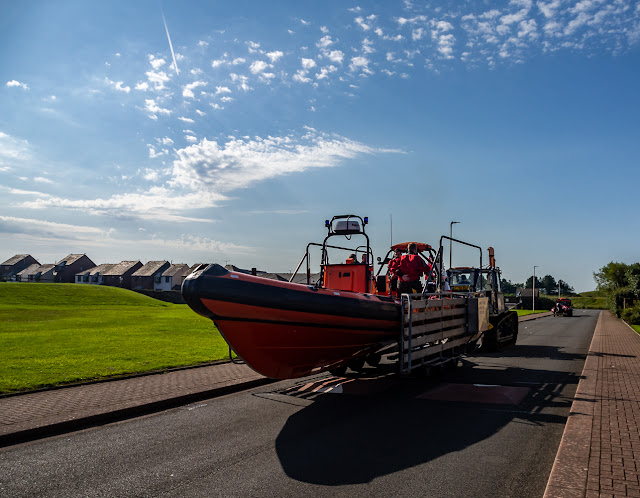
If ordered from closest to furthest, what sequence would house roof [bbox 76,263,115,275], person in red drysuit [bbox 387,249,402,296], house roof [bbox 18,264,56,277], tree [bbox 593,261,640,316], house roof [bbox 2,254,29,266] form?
person in red drysuit [bbox 387,249,402,296] < tree [bbox 593,261,640,316] < house roof [bbox 76,263,115,275] < house roof [bbox 18,264,56,277] < house roof [bbox 2,254,29,266]

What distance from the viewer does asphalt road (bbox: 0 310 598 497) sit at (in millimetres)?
4336

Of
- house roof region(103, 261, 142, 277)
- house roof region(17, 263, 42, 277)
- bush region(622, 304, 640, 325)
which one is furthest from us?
house roof region(17, 263, 42, 277)

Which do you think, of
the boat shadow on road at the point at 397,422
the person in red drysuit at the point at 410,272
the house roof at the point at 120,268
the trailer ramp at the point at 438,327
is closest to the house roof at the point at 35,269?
the house roof at the point at 120,268

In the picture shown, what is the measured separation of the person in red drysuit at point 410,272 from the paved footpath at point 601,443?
3.54 m

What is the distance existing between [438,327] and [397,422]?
261 centimetres

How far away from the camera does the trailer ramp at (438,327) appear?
7828 mm

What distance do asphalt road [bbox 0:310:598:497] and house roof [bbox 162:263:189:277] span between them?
3686 inches

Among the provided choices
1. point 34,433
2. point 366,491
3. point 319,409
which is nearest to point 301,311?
point 319,409

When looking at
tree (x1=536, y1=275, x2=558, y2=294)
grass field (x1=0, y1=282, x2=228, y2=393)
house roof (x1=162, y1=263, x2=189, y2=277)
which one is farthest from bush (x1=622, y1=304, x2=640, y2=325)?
tree (x1=536, y1=275, x2=558, y2=294)

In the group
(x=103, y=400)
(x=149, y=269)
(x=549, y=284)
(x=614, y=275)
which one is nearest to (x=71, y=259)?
(x=149, y=269)

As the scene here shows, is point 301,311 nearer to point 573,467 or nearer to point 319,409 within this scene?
point 319,409

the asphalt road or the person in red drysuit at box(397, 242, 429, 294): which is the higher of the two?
the person in red drysuit at box(397, 242, 429, 294)

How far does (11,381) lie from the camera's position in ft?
27.9

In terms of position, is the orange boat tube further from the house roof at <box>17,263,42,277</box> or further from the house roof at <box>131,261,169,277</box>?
the house roof at <box>17,263,42,277</box>
